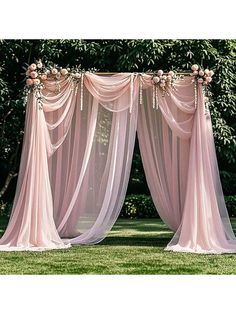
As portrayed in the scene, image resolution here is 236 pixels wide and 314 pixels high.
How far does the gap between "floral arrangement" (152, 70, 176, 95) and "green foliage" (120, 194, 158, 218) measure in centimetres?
468

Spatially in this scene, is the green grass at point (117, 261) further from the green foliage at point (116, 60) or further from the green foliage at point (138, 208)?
the green foliage at point (138, 208)

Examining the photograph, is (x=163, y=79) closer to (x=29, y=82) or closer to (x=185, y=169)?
(x=185, y=169)

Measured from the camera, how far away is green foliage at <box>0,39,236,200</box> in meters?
9.02

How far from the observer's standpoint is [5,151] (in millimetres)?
10266

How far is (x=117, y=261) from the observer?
5.68 m

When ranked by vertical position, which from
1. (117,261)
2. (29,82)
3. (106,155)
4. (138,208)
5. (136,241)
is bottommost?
(117,261)

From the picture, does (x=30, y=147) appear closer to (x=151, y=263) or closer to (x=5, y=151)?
(x=151, y=263)

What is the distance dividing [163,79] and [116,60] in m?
3.19

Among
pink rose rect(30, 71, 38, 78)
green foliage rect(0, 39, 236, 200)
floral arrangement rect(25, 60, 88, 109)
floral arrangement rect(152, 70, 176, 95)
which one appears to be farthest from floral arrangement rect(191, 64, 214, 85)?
green foliage rect(0, 39, 236, 200)

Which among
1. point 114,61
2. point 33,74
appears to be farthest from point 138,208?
point 33,74

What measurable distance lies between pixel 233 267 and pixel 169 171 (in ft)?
5.60

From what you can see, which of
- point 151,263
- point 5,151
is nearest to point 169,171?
point 151,263

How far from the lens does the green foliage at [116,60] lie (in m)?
9.02

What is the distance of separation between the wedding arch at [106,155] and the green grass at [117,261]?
0.29 meters
